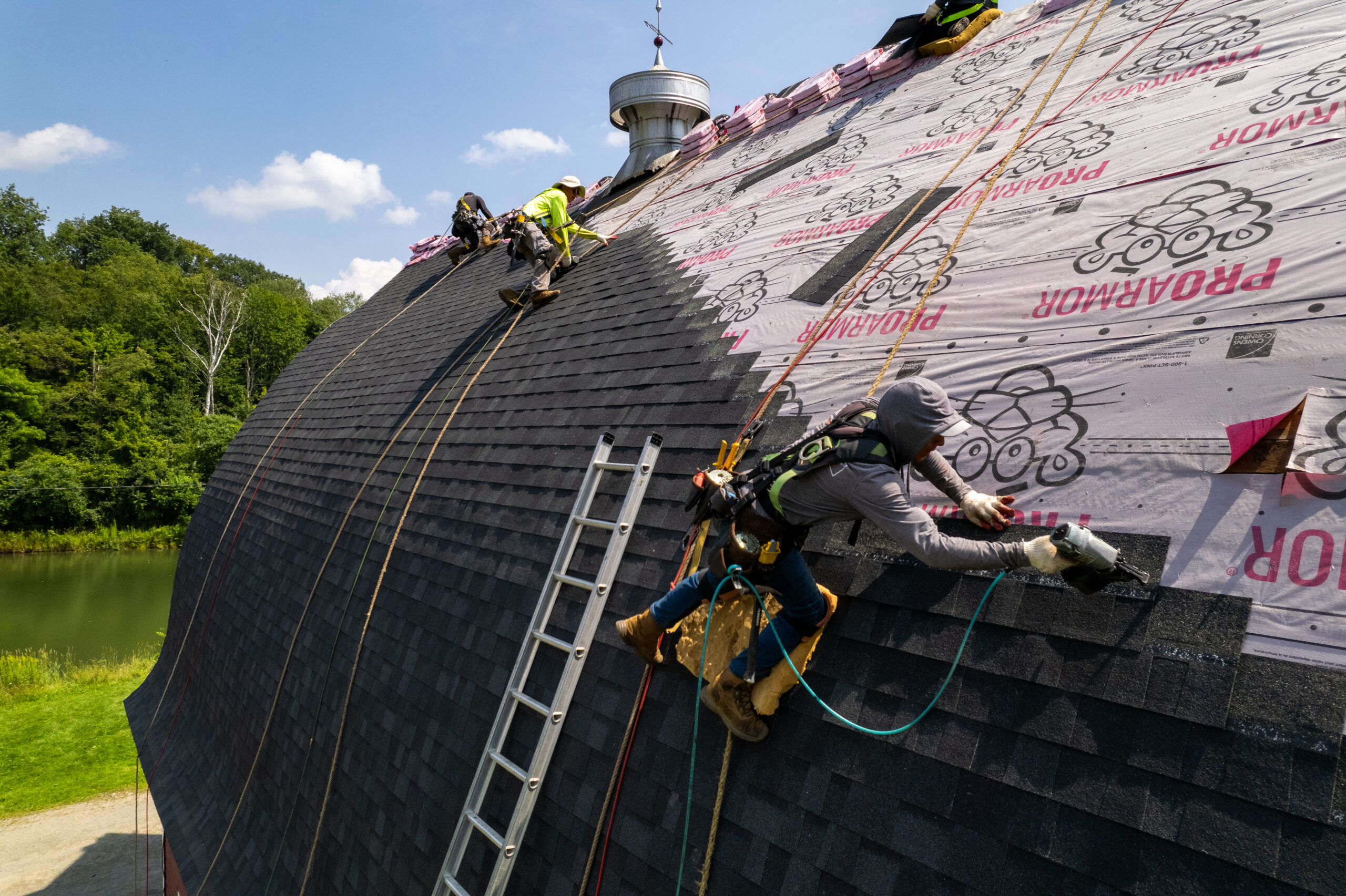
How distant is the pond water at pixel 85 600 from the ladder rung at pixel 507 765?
21.6 metres

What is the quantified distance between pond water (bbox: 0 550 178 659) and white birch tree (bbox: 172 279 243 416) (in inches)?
625

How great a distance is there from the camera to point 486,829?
11.3ft

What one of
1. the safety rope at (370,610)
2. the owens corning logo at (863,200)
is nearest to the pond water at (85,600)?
the safety rope at (370,610)

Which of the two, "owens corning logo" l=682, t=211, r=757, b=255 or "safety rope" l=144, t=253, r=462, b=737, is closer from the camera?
"owens corning logo" l=682, t=211, r=757, b=255

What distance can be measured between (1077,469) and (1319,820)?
1.25 metres

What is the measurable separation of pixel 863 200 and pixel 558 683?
14.2 ft

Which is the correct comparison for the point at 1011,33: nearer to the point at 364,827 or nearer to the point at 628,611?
the point at 628,611

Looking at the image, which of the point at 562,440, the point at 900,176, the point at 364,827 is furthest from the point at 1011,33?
the point at 364,827

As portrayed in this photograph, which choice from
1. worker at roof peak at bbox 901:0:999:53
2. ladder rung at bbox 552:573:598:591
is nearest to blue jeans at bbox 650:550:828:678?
ladder rung at bbox 552:573:598:591

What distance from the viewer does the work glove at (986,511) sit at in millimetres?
2457

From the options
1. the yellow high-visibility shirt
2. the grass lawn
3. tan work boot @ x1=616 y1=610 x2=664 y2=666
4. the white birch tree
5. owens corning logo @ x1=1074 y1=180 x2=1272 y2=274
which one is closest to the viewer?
owens corning logo @ x1=1074 y1=180 x2=1272 y2=274

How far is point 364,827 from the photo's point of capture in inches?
173

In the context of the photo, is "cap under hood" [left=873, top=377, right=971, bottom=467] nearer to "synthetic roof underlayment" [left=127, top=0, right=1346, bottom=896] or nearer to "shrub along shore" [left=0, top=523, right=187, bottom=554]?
"synthetic roof underlayment" [left=127, top=0, right=1346, bottom=896]

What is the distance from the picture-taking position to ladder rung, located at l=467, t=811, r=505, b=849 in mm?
3336
